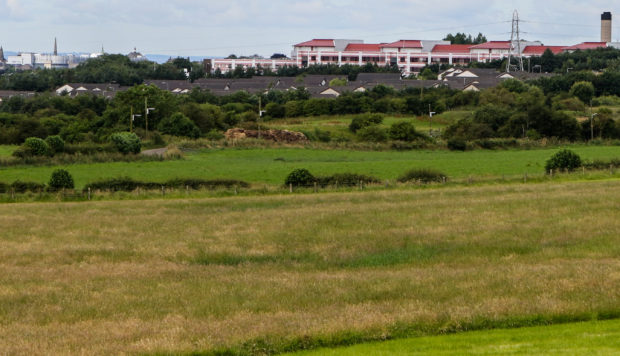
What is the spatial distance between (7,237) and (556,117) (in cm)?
6231

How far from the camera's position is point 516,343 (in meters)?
15.1

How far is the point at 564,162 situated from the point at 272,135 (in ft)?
112

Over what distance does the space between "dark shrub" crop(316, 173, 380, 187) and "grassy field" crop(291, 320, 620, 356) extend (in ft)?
113

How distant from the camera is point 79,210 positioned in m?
41.0

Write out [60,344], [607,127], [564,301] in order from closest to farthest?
[60,344] → [564,301] → [607,127]

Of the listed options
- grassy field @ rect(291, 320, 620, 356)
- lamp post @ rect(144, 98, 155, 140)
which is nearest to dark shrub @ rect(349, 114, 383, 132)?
lamp post @ rect(144, 98, 155, 140)

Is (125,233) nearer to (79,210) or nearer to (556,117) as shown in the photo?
(79,210)

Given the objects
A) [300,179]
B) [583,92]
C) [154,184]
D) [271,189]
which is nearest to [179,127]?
[154,184]

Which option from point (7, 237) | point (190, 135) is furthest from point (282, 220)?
point (190, 135)

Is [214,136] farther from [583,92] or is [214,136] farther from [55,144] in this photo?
[583,92]

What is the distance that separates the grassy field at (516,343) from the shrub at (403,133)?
66.0m

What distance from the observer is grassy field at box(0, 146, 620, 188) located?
5728 centimetres

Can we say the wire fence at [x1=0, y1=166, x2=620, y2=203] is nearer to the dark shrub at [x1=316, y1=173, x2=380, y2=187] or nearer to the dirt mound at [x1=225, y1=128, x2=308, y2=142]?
the dark shrub at [x1=316, y1=173, x2=380, y2=187]

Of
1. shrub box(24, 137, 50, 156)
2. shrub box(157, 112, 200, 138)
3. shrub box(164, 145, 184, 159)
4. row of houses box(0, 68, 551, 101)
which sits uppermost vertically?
row of houses box(0, 68, 551, 101)
